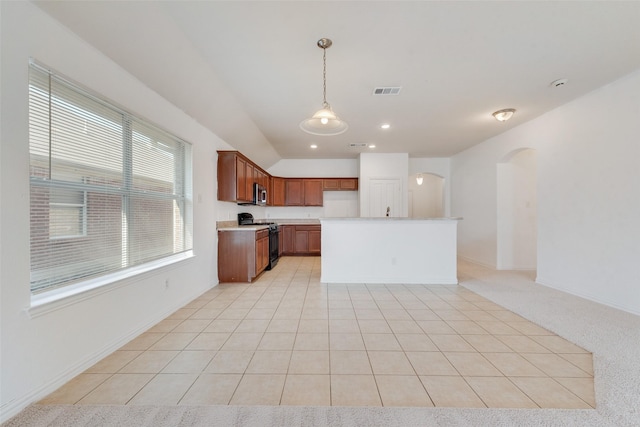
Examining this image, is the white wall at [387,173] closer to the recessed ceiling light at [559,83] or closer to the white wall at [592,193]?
the white wall at [592,193]

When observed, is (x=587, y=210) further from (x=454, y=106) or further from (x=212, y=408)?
(x=212, y=408)

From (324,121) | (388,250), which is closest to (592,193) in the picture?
(388,250)

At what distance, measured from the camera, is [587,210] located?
3.49 metres

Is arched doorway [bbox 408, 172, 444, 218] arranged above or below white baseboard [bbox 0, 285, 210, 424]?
above

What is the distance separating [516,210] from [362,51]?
191 inches

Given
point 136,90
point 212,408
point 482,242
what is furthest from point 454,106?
point 212,408

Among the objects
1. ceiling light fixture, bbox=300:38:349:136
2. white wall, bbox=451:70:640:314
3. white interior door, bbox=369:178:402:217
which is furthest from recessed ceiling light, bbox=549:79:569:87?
white interior door, bbox=369:178:402:217

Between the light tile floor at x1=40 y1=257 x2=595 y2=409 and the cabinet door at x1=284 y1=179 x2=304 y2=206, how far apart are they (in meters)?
4.32

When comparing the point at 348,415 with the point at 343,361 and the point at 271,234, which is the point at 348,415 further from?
the point at 271,234

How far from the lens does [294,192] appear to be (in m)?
7.30

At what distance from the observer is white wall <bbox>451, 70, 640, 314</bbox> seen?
302 centimetres

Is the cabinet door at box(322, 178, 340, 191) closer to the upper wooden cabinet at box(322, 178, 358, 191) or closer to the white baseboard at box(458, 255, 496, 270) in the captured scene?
the upper wooden cabinet at box(322, 178, 358, 191)

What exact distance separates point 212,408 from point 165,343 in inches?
43.3

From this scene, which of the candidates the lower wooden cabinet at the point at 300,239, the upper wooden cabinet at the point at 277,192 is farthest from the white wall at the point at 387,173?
the upper wooden cabinet at the point at 277,192
